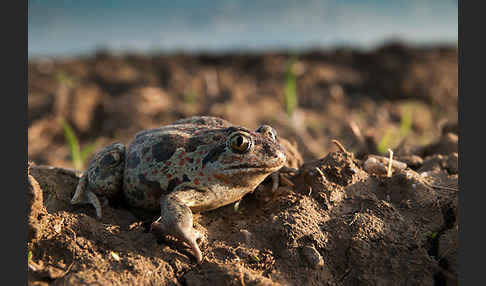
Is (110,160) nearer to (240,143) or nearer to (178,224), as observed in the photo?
(178,224)

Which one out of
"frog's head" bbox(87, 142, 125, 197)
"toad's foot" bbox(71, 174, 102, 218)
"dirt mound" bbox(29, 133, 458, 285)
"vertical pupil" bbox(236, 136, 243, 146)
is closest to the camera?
"dirt mound" bbox(29, 133, 458, 285)

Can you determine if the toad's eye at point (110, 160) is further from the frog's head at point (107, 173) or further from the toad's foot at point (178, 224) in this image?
the toad's foot at point (178, 224)

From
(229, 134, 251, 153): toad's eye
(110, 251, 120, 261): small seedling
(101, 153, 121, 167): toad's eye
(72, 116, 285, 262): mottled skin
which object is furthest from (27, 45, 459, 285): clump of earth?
(229, 134, 251, 153): toad's eye

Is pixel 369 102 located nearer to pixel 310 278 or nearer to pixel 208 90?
pixel 208 90

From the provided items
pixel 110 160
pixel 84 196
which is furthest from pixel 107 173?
pixel 84 196

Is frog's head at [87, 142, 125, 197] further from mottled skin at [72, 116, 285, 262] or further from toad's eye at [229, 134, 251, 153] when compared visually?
toad's eye at [229, 134, 251, 153]

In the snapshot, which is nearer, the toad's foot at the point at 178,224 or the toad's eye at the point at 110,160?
A: the toad's foot at the point at 178,224

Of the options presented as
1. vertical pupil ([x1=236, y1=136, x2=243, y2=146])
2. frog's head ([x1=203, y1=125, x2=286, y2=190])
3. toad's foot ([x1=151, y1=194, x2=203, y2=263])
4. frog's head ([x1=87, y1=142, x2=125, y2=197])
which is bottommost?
toad's foot ([x1=151, y1=194, x2=203, y2=263])

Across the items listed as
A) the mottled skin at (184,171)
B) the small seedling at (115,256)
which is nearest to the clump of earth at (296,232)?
the small seedling at (115,256)
